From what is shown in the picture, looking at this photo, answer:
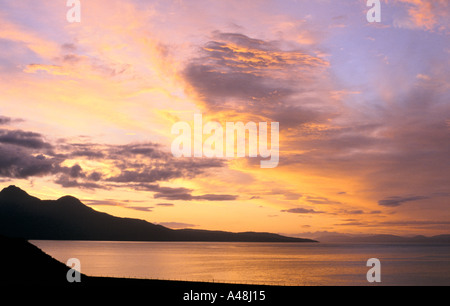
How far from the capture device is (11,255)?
51.7m

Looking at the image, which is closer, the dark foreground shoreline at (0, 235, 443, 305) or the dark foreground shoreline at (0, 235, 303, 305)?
the dark foreground shoreline at (0, 235, 443, 305)
